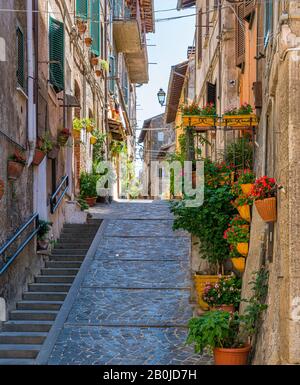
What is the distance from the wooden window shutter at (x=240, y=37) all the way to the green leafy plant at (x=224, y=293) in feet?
19.3

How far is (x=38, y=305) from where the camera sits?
10.5 meters

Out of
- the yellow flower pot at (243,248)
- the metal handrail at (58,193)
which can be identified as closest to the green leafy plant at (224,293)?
the yellow flower pot at (243,248)

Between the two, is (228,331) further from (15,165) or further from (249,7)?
(249,7)

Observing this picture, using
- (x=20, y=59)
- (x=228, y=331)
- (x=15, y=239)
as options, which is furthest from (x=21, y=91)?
(x=228, y=331)

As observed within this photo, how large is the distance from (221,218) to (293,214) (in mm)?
3869

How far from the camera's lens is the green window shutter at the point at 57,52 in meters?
13.7

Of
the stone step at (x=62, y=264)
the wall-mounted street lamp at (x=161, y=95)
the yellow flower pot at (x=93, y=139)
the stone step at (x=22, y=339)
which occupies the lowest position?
the stone step at (x=22, y=339)

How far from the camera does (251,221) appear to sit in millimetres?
8695

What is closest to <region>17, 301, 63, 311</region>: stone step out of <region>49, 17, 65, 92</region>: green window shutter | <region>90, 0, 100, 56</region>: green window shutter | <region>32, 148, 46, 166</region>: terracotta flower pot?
<region>32, 148, 46, 166</region>: terracotta flower pot

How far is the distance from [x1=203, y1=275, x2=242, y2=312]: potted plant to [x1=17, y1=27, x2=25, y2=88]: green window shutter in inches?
195

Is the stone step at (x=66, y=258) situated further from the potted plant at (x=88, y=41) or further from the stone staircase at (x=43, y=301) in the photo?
the potted plant at (x=88, y=41)

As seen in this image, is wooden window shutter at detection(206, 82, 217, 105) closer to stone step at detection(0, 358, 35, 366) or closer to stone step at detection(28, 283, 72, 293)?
stone step at detection(28, 283, 72, 293)
